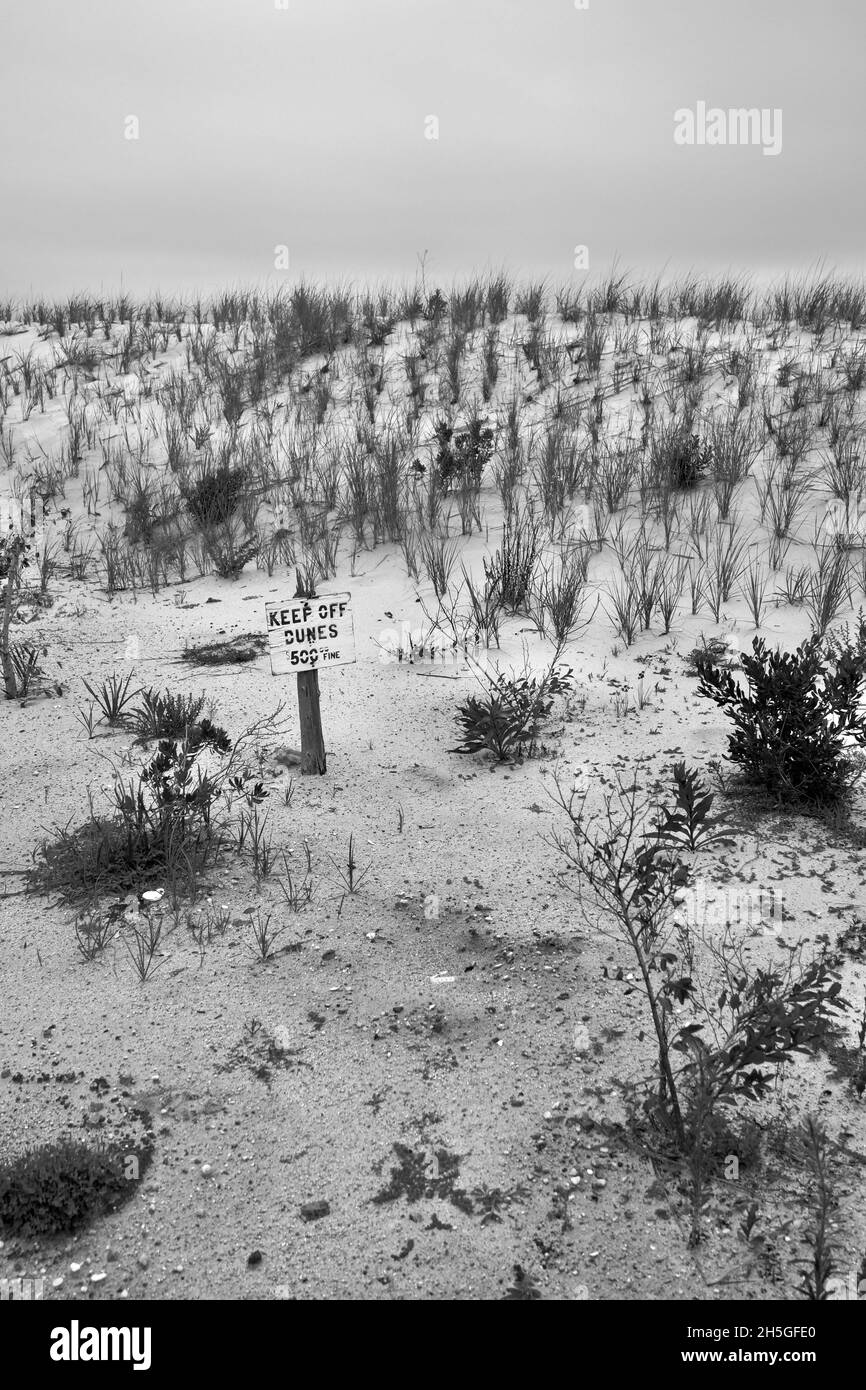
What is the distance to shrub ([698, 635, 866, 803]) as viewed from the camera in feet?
12.5

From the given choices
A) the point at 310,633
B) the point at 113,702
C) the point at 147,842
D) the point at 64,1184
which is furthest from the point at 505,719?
the point at 64,1184

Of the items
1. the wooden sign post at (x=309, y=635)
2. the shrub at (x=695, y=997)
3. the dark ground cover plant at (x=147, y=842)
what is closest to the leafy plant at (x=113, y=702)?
the dark ground cover plant at (x=147, y=842)

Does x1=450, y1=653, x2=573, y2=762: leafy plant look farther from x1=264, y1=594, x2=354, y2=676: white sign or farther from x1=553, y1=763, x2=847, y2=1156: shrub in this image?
x1=264, y1=594, x2=354, y2=676: white sign

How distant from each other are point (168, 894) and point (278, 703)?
185 cm

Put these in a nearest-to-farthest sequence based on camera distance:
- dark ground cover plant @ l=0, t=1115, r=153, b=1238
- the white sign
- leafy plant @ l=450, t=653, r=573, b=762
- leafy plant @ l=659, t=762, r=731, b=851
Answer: dark ground cover plant @ l=0, t=1115, r=153, b=1238
leafy plant @ l=659, t=762, r=731, b=851
the white sign
leafy plant @ l=450, t=653, r=573, b=762

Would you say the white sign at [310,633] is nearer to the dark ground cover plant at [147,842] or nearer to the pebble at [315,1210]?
the dark ground cover plant at [147,842]

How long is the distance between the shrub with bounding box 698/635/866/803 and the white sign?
1.70 meters

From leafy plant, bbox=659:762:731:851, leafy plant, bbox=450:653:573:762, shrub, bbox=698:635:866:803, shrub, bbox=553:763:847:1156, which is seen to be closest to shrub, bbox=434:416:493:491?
leafy plant, bbox=450:653:573:762

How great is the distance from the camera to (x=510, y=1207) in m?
2.12

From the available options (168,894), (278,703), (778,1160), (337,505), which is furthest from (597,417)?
(778,1160)

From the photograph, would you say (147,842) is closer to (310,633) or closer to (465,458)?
(310,633)

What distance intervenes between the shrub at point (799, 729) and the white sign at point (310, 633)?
5.57 feet

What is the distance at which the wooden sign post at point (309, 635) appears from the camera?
4.05 m

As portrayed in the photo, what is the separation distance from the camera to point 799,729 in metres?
Answer: 3.83
